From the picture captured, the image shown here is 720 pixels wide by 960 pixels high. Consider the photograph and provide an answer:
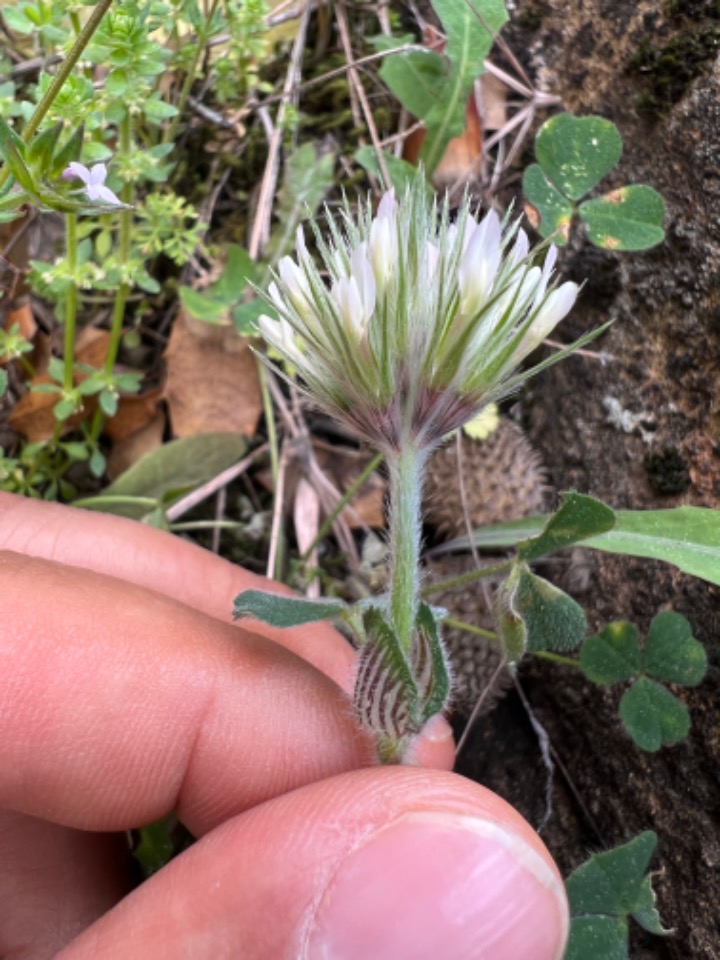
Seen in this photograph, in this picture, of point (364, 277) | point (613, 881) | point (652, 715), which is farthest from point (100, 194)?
point (613, 881)

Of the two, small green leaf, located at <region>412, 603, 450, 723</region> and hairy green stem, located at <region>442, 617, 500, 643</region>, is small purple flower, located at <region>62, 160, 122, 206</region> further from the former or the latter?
hairy green stem, located at <region>442, 617, 500, 643</region>

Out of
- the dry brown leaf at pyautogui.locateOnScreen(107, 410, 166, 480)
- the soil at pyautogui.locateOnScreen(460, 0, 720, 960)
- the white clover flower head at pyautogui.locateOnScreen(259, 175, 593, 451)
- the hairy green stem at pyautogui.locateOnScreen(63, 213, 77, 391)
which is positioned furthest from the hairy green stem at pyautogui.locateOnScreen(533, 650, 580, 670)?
the hairy green stem at pyautogui.locateOnScreen(63, 213, 77, 391)

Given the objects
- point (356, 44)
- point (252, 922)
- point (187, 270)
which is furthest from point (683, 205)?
point (252, 922)

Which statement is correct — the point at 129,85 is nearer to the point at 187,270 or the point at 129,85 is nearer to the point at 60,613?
the point at 187,270

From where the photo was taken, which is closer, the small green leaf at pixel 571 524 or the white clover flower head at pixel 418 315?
the white clover flower head at pixel 418 315

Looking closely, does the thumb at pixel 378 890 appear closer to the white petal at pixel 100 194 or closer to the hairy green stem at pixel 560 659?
the hairy green stem at pixel 560 659

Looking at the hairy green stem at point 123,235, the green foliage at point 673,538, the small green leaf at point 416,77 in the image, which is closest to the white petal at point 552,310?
the green foliage at point 673,538

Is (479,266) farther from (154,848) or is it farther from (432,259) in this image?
(154,848)
